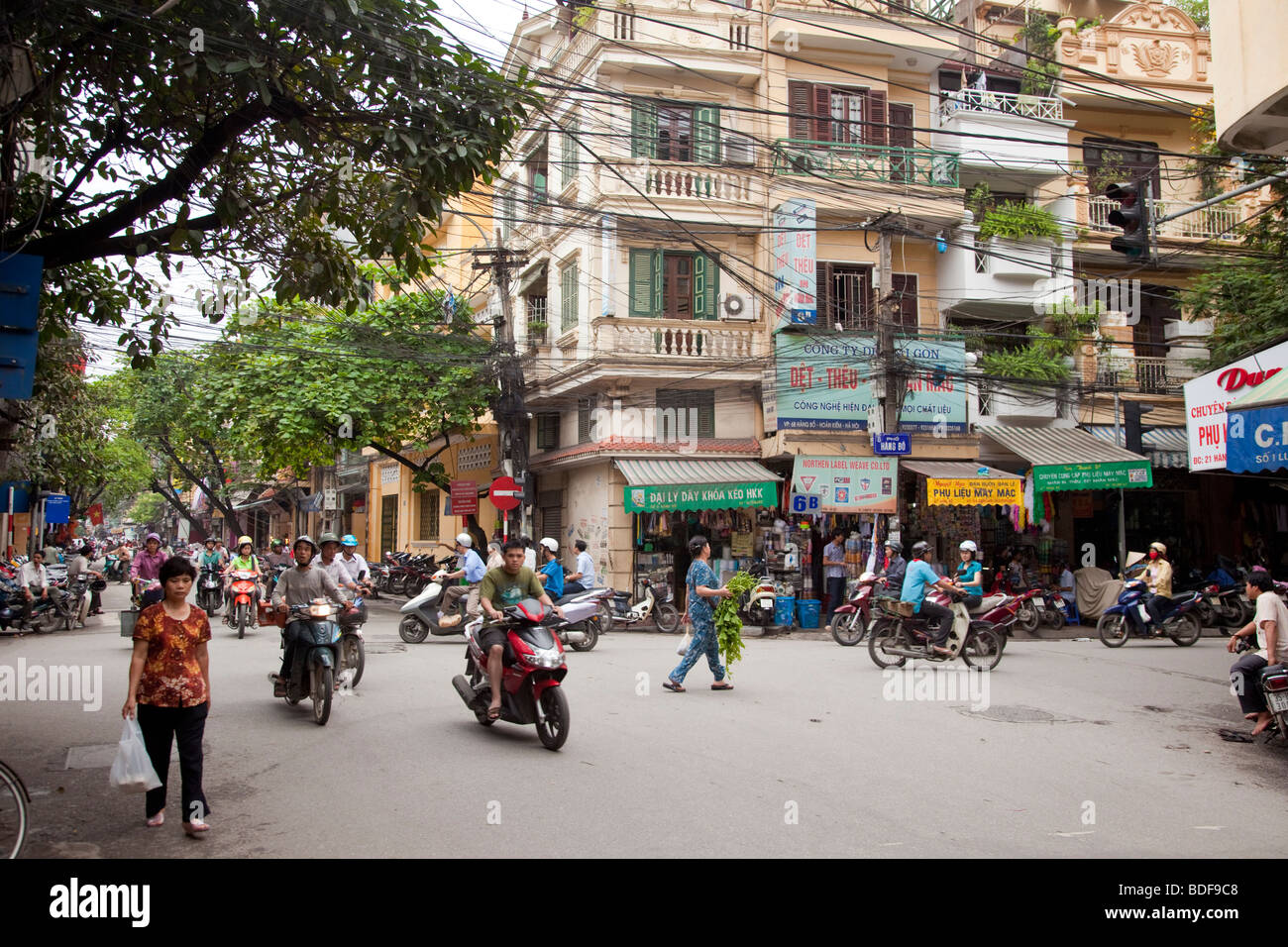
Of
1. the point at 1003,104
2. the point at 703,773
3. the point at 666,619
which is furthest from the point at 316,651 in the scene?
the point at 1003,104

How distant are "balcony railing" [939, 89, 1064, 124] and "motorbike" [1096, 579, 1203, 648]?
441 inches

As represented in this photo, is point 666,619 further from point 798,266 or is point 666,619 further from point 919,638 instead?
point 798,266

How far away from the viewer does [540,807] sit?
20.0ft

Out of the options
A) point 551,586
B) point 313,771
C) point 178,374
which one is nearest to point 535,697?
point 313,771

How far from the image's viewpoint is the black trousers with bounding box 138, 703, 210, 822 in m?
5.64

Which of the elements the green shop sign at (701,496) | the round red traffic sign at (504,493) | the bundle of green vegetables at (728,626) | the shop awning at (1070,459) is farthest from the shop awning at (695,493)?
the bundle of green vegetables at (728,626)

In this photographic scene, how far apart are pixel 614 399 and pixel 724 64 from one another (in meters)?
7.39

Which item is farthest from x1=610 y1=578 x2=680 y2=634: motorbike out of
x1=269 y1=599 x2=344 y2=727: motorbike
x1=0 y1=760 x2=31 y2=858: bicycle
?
x1=0 y1=760 x2=31 y2=858: bicycle

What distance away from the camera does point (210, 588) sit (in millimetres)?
18562

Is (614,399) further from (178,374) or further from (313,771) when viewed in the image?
(178,374)

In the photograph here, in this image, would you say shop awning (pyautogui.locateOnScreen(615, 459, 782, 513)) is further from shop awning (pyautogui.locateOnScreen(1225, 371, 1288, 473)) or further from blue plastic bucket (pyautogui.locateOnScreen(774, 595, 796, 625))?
shop awning (pyautogui.locateOnScreen(1225, 371, 1288, 473))

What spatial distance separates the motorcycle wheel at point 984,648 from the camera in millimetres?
13438

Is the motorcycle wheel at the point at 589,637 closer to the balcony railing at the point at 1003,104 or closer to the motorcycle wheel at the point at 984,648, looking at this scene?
the motorcycle wheel at the point at 984,648

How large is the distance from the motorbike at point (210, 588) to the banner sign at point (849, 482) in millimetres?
10912
